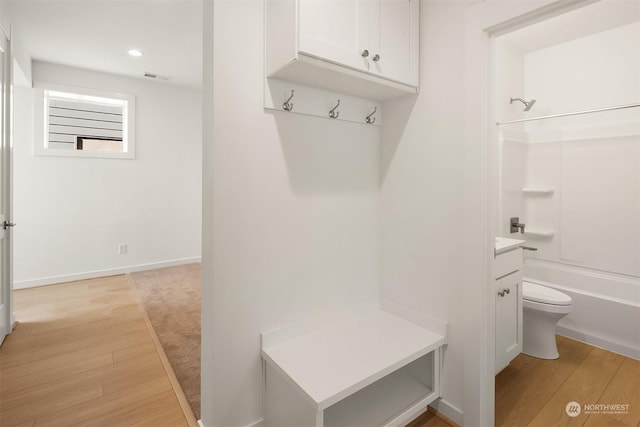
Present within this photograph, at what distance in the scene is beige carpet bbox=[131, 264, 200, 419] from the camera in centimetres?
201

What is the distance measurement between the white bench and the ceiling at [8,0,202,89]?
2.58 meters

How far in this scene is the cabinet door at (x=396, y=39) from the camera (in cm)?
150

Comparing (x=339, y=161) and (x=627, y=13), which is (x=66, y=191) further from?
(x=627, y=13)

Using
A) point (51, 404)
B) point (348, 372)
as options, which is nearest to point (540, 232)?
point (348, 372)

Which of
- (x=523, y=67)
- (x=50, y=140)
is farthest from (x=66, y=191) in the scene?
(x=523, y=67)

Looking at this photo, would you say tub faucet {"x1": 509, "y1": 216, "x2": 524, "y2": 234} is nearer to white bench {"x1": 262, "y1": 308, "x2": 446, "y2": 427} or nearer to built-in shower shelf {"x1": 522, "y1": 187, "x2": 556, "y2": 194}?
built-in shower shelf {"x1": 522, "y1": 187, "x2": 556, "y2": 194}

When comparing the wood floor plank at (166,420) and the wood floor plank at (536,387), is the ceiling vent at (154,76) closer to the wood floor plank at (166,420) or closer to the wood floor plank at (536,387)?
the wood floor plank at (166,420)

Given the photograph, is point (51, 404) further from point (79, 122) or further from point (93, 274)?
point (79, 122)

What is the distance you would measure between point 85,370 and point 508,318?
9.05 ft

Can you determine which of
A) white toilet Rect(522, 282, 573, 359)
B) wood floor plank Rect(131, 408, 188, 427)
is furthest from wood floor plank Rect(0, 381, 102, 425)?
white toilet Rect(522, 282, 573, 359)

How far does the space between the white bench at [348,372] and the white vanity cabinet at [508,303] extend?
450 millimetres

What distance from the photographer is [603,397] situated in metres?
1.79

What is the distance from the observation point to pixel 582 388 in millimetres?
1861

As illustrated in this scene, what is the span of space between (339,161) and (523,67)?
157 centimetres
